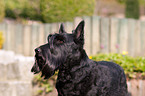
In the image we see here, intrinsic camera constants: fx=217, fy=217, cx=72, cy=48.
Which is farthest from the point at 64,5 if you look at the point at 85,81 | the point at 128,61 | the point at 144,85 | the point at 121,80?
the point at 85,81

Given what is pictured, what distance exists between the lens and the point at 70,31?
8094mm

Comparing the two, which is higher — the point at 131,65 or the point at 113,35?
the point at 113,35

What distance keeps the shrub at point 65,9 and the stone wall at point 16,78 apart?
401 cm

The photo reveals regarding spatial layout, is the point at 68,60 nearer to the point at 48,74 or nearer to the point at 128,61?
the point at 48,74

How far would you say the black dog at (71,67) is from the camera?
275 centimetres

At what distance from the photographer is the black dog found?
275 cm

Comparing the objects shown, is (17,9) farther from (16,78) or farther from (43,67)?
(43,67)

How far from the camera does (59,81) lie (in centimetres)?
302

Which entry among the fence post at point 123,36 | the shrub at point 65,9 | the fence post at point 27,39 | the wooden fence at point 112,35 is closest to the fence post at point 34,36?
the fence post at point 27,39

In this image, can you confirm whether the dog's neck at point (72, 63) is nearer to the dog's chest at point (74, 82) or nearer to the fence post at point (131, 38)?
the dog's chest at point (74, 82)

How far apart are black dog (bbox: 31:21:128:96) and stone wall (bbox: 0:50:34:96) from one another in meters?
3.71

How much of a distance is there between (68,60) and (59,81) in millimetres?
338

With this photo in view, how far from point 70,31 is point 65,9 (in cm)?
244

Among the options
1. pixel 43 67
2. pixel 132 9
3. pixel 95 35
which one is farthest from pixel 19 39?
pixel 132 9
